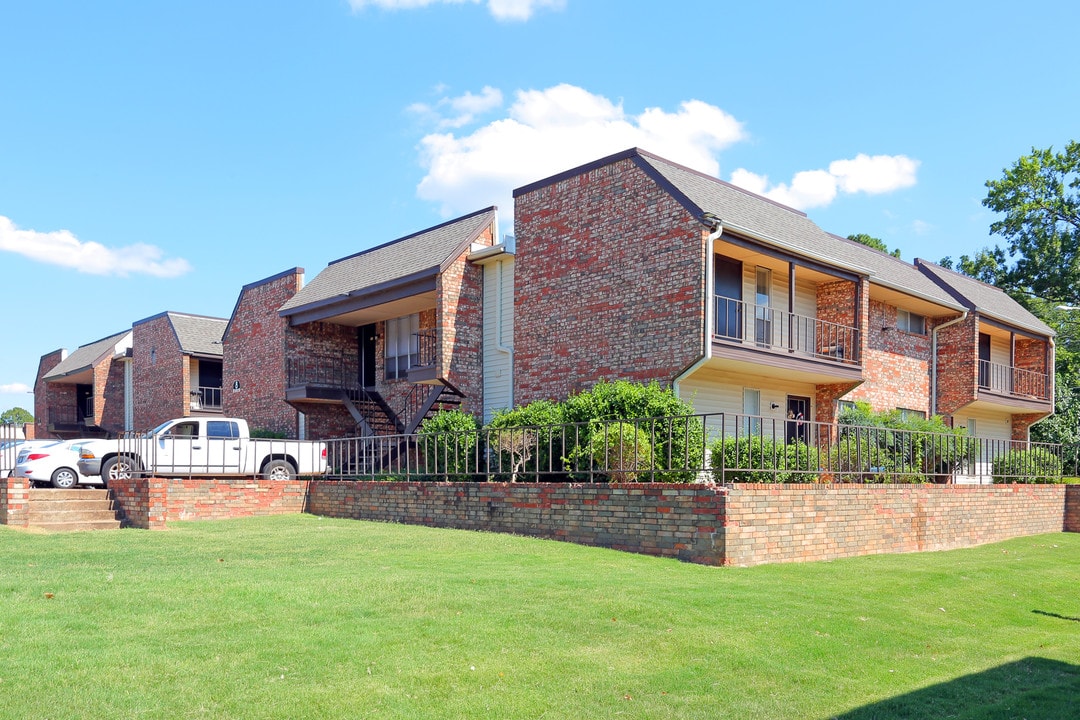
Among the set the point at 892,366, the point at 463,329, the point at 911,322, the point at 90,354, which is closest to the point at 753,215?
the point at 463,329

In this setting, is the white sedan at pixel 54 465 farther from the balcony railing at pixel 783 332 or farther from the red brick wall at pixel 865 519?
the red brick wall at pixel 865 519

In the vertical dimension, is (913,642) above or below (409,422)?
below

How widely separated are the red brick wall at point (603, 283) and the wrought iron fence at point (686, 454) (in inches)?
90.9

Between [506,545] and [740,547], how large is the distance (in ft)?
10.3

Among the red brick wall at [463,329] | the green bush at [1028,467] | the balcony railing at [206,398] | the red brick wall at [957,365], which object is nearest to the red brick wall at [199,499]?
the red brick wall at [463,329]

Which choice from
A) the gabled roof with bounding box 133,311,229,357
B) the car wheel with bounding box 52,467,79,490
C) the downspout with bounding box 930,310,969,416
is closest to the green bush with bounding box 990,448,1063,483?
the downspout with bounding box 930,310,969,416

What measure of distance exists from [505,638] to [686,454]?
574 centimetres

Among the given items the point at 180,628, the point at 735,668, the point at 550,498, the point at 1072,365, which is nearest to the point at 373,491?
the point at 550,498

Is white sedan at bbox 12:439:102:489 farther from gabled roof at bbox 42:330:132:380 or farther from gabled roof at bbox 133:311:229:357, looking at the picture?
gabled roof at bbox 42:330:132:380

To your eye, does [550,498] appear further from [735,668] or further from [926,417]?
[926,417]

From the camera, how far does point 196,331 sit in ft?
114

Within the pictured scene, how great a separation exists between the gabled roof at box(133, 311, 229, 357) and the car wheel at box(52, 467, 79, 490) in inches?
559

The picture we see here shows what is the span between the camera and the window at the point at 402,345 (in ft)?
83.5

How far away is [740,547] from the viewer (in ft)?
38.4
